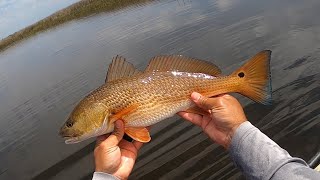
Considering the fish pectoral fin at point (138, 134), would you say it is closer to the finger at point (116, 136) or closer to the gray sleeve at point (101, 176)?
the finger at point (116, 136)

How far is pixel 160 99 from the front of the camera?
357cm

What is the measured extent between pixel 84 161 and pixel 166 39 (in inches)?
367

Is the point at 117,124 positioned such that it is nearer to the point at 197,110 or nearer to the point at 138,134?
the point at 138,134

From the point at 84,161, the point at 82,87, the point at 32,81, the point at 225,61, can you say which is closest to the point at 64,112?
the point at 82,87

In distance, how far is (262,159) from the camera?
2654mm

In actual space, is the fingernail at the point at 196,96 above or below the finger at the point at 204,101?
above

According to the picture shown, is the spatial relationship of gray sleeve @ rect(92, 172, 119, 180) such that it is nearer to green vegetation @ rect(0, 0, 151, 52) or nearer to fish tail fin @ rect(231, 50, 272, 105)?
fish tail fin @ rect(231, 50, 272, 105)

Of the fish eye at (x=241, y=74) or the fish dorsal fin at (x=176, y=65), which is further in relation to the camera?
the fish dorsal fin at (x=176, y=65)

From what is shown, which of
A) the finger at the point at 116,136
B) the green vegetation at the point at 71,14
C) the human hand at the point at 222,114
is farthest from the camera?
the green vegetation at the point at 71,14

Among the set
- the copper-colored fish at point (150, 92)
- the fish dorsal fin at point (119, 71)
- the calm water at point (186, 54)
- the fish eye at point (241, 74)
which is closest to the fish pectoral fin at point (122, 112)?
the copper-colored fish at point (150, 92)

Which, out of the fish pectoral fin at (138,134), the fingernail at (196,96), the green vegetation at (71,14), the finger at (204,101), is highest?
the fingernail at (196,96)

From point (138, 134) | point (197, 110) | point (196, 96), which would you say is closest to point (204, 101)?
point (196, 96)

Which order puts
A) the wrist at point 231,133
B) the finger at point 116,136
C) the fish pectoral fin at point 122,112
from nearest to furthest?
1. the wrist at point 231,133
2. the finger at point 116,136
3. the fish pectoral fin at point 122,112

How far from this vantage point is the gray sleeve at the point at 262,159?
2410 millimetres
